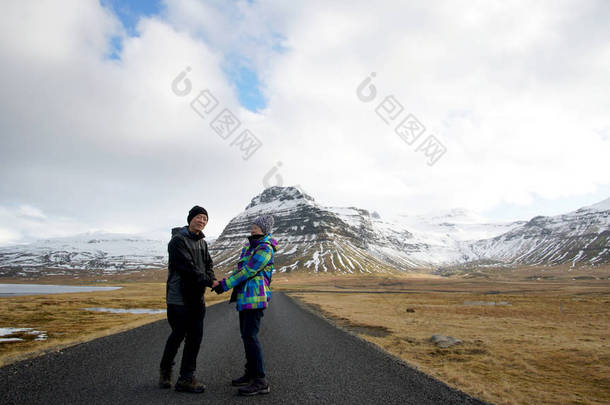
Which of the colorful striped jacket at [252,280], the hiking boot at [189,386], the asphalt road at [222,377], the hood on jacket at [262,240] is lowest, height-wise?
the asphalt road at [222,377]

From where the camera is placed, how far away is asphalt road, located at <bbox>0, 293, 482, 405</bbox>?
5.94 meters

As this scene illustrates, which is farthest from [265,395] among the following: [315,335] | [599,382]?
[599,382]

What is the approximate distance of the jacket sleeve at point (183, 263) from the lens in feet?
20.3

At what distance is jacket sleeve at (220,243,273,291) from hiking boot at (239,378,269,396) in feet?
5.83

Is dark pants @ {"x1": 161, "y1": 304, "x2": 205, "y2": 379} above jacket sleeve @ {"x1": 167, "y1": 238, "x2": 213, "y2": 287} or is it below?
below

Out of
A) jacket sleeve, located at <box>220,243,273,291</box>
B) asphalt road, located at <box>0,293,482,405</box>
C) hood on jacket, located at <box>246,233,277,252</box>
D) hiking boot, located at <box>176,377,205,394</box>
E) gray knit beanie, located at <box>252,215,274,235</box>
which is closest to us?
asphalt road, located at <box>0,293,482,405</box>

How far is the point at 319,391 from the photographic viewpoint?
6527 millimetres

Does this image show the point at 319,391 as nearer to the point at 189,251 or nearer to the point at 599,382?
the point at 189,251

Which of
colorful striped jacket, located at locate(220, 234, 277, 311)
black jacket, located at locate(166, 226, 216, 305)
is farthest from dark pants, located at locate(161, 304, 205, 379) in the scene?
colorful striped jacket, located at locate(220, 234, 277, 311)

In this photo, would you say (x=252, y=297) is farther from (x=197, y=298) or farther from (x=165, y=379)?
(x=165, y=379)

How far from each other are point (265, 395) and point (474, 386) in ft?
16.3

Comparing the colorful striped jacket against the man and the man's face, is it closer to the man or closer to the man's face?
the man

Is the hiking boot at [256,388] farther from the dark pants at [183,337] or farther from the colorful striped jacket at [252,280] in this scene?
the colorful striped jacket at [252,280]

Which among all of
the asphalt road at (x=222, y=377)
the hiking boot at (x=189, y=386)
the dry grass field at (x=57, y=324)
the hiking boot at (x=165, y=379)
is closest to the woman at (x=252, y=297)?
the asphalt road at (x=222, y=377)
